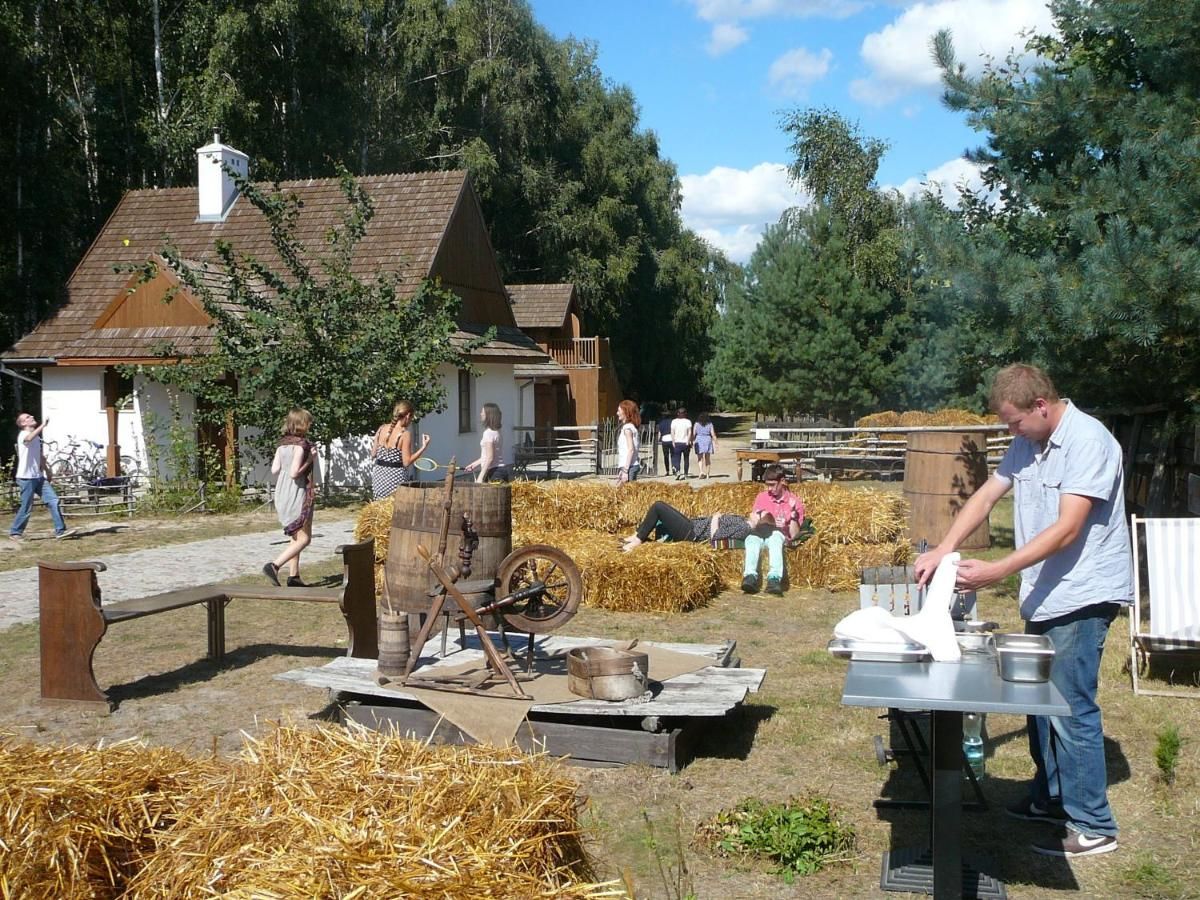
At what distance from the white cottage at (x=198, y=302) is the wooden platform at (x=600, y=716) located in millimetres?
14929

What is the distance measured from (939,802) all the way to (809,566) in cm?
764

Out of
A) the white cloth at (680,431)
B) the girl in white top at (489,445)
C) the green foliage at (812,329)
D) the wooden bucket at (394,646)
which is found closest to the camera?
the wooden bucket at (394,646)

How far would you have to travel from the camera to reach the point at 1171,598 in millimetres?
7180

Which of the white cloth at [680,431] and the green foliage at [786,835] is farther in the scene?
the white cloth at [680,431]

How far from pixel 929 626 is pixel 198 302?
19.5 meters

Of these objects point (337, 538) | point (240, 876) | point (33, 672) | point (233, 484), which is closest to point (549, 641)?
point (33, 672)

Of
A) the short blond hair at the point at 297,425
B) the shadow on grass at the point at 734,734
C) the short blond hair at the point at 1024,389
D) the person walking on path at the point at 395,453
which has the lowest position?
the shadow on grass at the point at 734,734

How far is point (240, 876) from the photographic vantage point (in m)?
2.65

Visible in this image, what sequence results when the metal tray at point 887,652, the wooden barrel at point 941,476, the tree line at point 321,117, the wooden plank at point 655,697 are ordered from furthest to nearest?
the tree line at point 321,117 → the wooden barrel at point 941,476 → the wooden plank at point 655,697 → the metal tray at point 887,652

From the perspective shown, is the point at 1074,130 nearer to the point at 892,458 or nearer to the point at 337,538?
the point at 337,538

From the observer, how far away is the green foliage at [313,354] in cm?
1834

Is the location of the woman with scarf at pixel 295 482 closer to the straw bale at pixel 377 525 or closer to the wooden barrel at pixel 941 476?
the straw bale at pixel 377 525

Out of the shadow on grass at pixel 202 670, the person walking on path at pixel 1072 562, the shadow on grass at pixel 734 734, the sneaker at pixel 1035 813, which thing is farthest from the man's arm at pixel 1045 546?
the shadow on grass at pixel 202 670

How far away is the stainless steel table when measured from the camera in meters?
3.63
